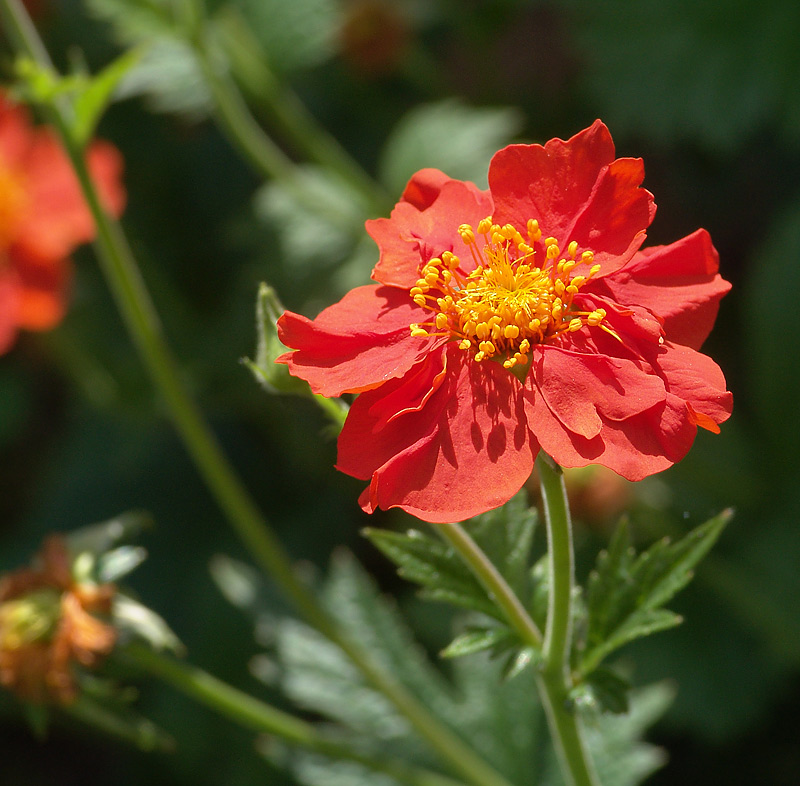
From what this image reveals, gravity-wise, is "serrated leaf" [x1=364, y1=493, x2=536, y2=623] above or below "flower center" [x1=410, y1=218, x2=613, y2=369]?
below

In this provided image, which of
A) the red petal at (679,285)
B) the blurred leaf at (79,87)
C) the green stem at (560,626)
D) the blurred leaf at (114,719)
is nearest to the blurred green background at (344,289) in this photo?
the blurred leaf at (79,87)

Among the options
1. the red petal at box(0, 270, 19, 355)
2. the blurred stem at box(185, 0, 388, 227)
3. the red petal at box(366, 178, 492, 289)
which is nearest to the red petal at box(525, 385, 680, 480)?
the red petal at box(366, 178, 492, 289)

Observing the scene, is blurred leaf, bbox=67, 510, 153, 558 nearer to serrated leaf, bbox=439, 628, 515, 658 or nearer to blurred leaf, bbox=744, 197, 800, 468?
serrated leaf, bbox=439, 628, 515, 658

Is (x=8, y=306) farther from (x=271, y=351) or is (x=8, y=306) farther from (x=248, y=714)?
(x=271, y=351)

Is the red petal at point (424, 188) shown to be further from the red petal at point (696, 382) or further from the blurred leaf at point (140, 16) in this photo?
the blurred leaf at point (140, 16)

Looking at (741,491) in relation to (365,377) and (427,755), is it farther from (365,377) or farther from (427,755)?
(365,377)

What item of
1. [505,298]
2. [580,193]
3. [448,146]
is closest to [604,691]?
[505,298]
